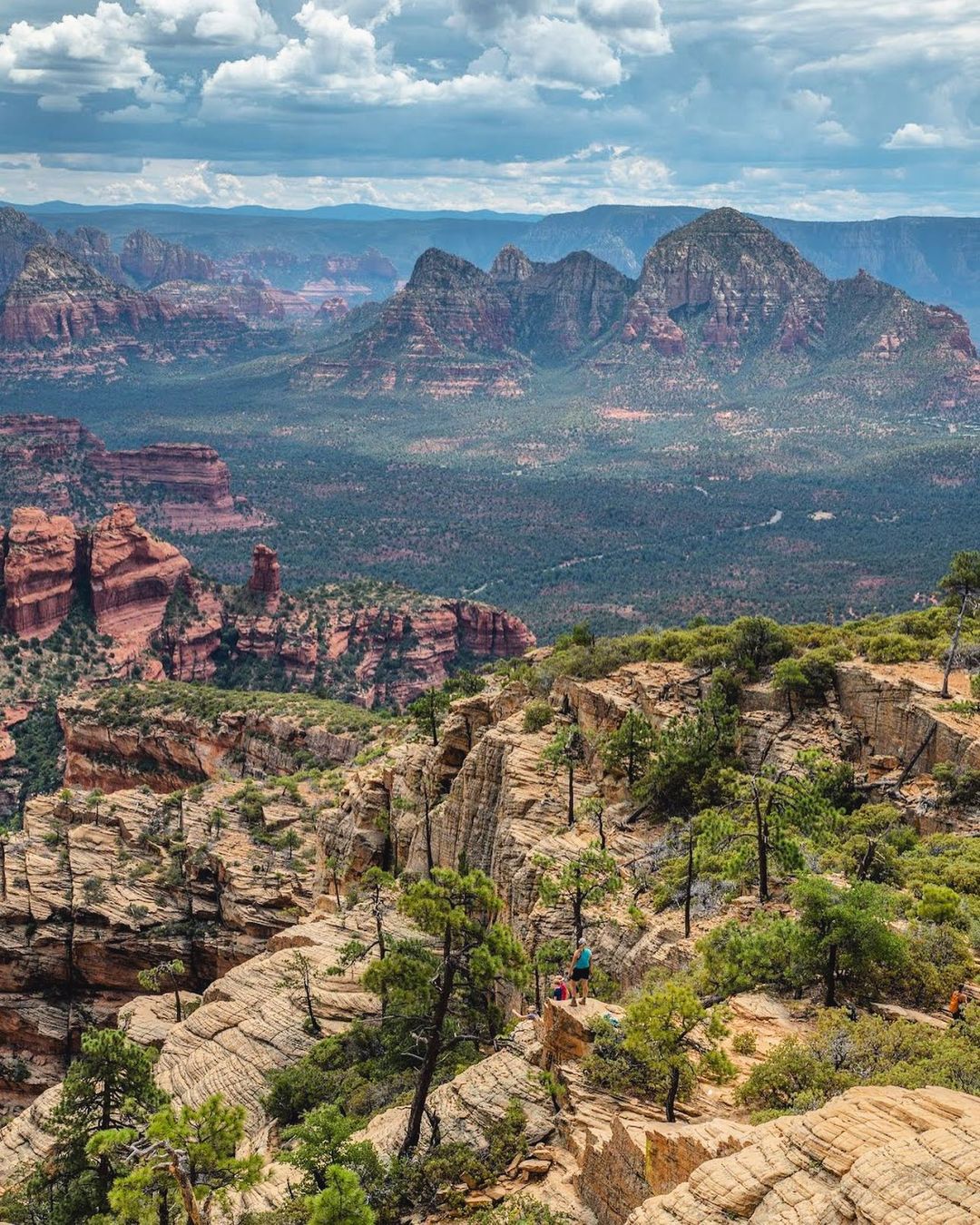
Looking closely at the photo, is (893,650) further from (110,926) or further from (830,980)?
(110,926)

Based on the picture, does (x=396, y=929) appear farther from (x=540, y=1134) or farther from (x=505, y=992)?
(x=540, y=1134)

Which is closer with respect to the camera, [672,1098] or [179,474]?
[672,1098]

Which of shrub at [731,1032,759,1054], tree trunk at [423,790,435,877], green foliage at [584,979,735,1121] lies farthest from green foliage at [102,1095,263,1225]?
tree trunk at [423,790,435,877]

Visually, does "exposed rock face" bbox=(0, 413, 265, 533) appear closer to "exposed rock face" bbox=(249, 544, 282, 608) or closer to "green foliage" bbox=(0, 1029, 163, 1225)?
"exposed rock face" bbox=(249, 544, 282, 608)

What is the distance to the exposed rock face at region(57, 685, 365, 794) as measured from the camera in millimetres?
70562

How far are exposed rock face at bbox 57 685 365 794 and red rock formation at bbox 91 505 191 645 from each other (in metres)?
29.1

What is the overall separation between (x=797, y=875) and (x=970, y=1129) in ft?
50.5

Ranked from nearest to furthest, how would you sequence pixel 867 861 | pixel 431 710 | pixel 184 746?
pixel 867 861 < pixel 431 710 < pixel 184 746

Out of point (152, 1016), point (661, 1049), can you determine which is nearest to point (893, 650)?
point (661, 1049)

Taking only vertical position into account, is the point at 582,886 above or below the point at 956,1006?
below

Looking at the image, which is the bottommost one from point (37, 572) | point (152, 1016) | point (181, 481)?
point (181, 481)

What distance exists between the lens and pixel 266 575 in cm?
11006

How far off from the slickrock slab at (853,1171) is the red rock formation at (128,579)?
95.9 meters

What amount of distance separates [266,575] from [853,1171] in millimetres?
98627
